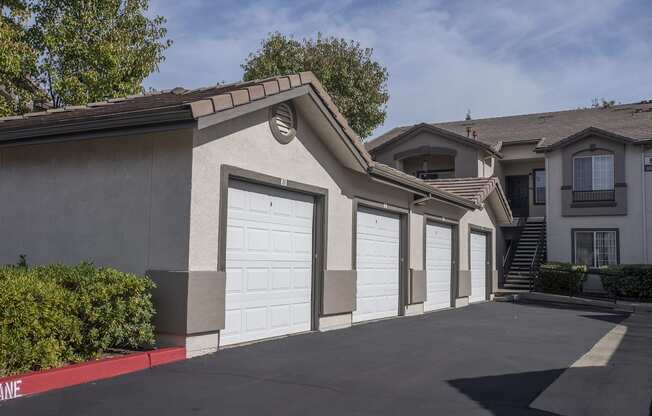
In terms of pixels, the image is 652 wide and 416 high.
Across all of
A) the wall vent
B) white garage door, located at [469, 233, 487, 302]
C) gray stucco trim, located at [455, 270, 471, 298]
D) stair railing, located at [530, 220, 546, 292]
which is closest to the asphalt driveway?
the wall vent

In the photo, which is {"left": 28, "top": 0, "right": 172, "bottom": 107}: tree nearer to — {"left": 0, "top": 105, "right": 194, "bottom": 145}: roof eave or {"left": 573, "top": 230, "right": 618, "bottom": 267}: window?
{"left": 0, "top": 105, "right": 194, "bottom": 145}: roof eave

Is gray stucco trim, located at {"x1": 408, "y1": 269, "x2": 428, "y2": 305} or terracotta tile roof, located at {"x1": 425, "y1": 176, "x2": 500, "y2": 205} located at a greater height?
terracotta tile roof, located at {"x1": 425, "y1": 176, "x2": 500, "y2": 205}

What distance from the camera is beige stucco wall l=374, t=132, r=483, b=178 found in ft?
94.8

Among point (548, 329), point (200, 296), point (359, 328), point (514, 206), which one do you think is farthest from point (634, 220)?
point (200, 296)

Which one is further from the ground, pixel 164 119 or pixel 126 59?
pixel 126 59

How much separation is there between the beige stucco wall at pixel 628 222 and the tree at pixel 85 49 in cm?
1802

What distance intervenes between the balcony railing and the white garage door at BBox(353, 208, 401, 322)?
14.8 meters

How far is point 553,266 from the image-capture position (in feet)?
83.1

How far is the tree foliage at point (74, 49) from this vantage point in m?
17.8

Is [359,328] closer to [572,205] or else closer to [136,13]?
[136,13]

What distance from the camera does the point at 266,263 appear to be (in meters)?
10.3

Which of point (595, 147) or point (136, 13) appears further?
point (595, 147)

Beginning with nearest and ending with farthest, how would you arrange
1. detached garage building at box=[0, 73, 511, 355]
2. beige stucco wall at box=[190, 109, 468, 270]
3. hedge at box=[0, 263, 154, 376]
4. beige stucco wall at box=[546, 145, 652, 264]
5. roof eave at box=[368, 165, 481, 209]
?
hedge at box=[0, 263, 154, 376]
detached garage building at box=[0, 73, 511, 355]
beige stucco wall at box=[190, 109, 468, 270]
roof eave at box=[368, 165, 481, 209]
beige stucco wall at box=[546, 145, 652, 264]

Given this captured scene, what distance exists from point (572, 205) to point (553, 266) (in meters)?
3.47
